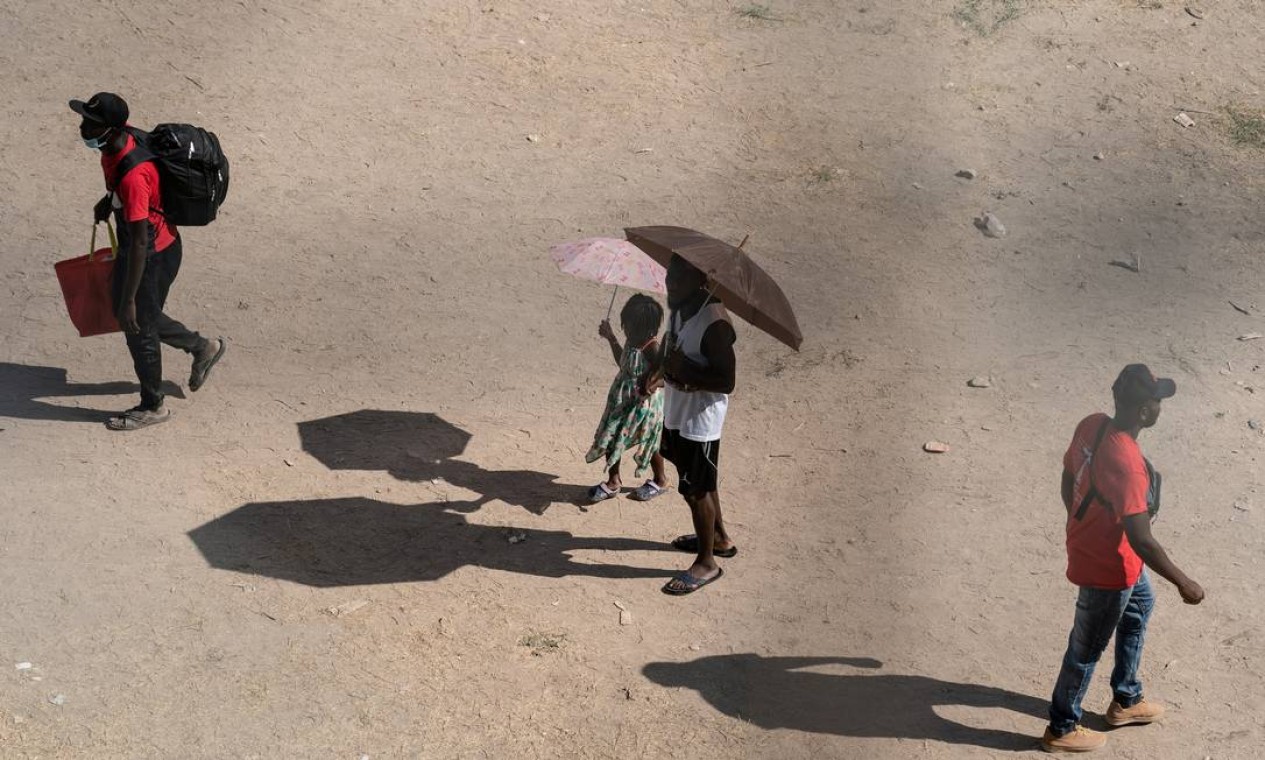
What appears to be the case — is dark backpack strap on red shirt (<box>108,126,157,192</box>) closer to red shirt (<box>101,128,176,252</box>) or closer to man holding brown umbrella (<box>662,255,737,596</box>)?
red shirt (<box>101,128,176,252</box>)

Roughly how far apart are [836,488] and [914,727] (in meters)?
2.04

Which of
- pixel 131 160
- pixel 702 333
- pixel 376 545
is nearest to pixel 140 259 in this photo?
pixel 131 160

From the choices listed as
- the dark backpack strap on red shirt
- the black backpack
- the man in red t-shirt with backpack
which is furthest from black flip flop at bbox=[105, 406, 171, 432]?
the dark backpack strap on red shirt

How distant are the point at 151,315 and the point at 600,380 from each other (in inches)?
115

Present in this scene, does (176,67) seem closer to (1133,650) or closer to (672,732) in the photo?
(672,732)

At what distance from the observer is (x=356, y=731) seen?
5.75 meters

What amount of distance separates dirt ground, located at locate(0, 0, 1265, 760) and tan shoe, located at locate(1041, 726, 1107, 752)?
13 cm

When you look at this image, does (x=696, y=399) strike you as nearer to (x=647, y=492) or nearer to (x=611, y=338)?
(x=611, y=338)

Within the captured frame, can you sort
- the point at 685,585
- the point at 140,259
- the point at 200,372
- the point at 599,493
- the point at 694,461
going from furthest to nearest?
the point at 200,372 < the point at 599,493 < the point at 140,259 < the point at 685,585 < the point at 694,461

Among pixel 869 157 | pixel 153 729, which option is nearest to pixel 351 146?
pixel 869 157

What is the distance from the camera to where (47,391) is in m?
8.21

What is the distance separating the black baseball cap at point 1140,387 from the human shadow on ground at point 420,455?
344cm

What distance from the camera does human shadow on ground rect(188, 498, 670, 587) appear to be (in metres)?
6.80

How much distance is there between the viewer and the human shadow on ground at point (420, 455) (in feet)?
24.9
